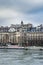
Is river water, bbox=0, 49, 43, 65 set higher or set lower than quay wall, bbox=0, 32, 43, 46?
lower

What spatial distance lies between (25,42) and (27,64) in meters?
57.0

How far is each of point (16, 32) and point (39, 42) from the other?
13910mm

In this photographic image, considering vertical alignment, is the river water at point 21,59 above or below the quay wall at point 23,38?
below

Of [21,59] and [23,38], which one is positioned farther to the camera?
[23,38]

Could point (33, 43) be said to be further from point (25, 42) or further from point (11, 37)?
point (11, 37)

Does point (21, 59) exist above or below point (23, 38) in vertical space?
below

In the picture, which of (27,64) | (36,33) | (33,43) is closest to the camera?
(27,64)

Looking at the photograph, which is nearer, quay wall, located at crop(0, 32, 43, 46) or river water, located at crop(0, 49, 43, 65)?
river water, located at crop(0, 49, 43, 65)

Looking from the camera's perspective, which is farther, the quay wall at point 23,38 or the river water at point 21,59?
the quay wall at point 23,38

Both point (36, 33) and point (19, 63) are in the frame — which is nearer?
point (19, 63)

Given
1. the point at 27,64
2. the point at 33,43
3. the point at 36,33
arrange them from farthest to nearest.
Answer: the point at 36,33
the point at 33,43
the point at 27,64

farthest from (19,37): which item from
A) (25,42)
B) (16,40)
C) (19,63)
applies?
(19,63)

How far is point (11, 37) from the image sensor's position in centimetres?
10100

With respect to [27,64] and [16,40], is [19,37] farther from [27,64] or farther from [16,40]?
[27,64]
